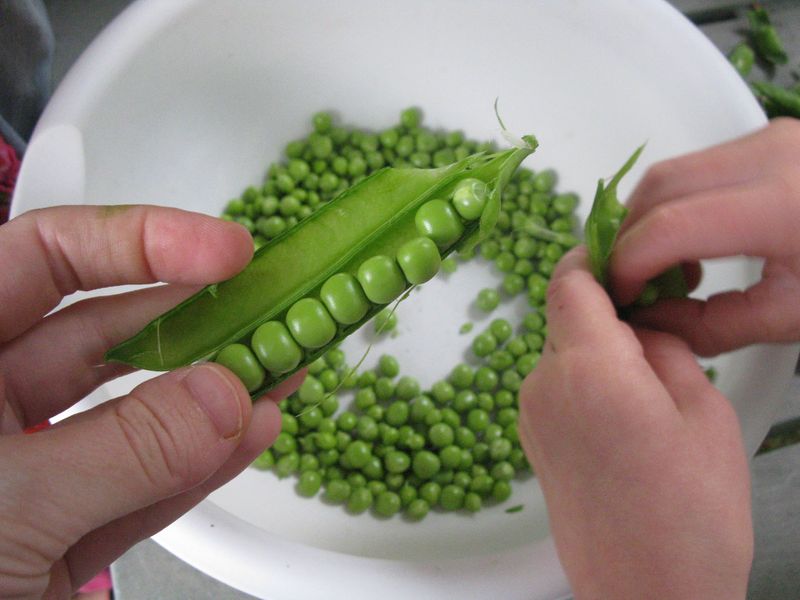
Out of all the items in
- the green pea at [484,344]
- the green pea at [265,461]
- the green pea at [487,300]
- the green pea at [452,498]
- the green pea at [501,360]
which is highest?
the green pea at [487,300]

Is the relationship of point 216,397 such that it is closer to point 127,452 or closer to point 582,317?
point 127,452

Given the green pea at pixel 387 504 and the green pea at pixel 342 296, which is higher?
the green pea at pixel 342 296

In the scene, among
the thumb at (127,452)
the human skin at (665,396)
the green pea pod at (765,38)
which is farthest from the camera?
the green pea pod at (765,38)

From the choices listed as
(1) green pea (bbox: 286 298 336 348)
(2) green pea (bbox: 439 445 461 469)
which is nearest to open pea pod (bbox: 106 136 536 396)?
(1) green pea (bbox: 286 298 336 348)

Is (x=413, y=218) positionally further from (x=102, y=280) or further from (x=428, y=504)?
(x=428, y=504)

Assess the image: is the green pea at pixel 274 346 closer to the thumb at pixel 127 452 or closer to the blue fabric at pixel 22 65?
the thumb at pixel 127 452

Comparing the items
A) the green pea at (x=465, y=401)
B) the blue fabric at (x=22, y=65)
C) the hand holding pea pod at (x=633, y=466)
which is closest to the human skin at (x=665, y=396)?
the hand holding pea pod at (x=633, y=466)
